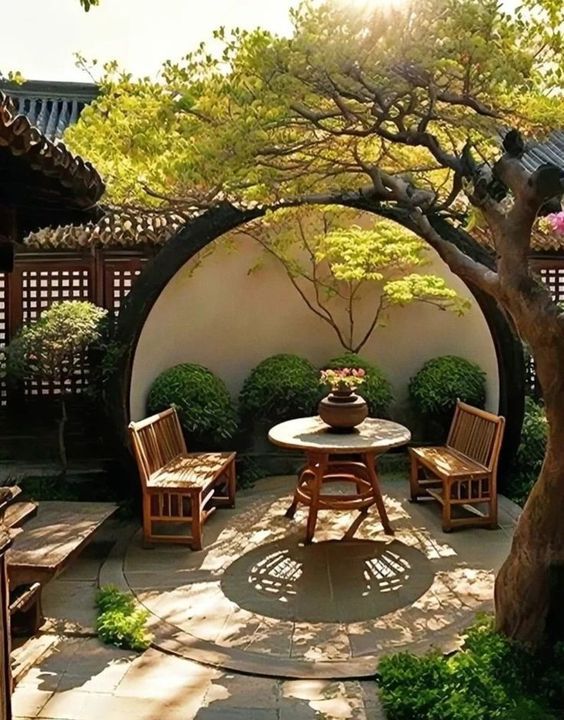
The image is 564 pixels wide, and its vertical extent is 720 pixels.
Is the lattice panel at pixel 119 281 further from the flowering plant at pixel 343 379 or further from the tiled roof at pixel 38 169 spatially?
the tiled roof at pixel 38 169

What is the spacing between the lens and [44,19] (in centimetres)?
240

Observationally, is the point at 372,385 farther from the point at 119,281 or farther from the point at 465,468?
the point at 119,281

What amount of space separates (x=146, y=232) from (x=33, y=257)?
1385mm

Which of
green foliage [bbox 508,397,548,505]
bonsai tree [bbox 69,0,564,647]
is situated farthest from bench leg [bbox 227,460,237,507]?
bonsai tree [bbox 69,0,564,647]

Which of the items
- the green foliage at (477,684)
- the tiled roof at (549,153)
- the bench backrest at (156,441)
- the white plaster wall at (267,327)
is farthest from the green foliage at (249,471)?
the tiled roof at (549,153)

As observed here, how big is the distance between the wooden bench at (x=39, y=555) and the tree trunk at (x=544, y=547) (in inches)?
103

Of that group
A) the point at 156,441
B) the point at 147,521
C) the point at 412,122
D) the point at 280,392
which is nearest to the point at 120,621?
the point at 147,521

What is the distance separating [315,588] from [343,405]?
67.0 inches

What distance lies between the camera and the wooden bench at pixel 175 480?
5.68 m

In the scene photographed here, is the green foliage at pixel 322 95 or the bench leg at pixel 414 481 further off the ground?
the green foliage at pixel 322 95

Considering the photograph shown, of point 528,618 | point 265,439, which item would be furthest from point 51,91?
point 528,618

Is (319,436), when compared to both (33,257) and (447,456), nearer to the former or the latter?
(447,456)

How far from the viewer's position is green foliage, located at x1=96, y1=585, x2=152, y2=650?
13.4ft

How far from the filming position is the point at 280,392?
7902 mm
